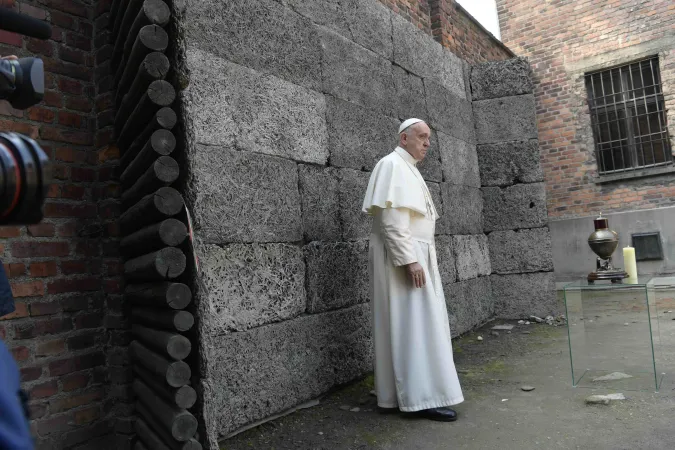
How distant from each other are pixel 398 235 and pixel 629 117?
9254mm

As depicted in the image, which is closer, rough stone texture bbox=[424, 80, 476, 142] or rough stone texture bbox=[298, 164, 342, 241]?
rough stone texture bbox=[298, 164, 342, 241]

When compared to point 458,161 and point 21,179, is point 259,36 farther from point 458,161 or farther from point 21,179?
point 458,161

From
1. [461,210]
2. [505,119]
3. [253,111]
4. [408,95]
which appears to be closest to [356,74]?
[408,95]

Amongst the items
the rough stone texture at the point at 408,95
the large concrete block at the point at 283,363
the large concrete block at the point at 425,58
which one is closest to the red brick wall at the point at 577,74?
the large concrete block at the point at 425,58

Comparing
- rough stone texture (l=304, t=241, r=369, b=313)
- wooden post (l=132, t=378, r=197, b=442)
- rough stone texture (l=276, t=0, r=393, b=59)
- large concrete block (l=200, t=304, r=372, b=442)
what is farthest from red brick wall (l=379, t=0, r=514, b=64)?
wooden post (l=132, t=378, r=197, b=442)

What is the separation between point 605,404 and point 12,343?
3.39m

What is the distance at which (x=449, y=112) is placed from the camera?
642 centimetres

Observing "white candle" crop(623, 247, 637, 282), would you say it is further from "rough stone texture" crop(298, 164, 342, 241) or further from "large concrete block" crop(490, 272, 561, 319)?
"large concrete block" crop(490, 272, 561, 319)

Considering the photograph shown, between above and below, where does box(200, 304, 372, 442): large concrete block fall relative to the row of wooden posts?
below

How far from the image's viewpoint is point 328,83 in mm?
4258

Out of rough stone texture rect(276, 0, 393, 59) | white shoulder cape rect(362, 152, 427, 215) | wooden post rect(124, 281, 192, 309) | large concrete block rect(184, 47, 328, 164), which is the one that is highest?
rough stone texture rect(276, 0, 393, 59)

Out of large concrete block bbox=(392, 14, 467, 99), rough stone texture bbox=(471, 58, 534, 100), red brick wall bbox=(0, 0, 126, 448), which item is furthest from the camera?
rough stone texture bbox=(471, 58, 534, 100)

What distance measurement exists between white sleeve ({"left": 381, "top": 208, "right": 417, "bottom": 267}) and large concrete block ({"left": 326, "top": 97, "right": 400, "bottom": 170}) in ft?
3.07

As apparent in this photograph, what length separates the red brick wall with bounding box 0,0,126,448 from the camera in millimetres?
2625
